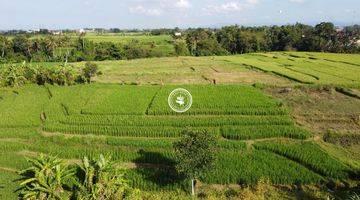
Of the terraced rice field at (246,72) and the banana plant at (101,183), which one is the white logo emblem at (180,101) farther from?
the banana plant at (101,183)

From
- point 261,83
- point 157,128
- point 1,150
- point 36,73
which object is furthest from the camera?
point 36,73

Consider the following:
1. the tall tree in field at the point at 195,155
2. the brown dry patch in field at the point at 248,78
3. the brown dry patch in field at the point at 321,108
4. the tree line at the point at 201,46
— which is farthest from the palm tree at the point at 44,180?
the tree line at the point at 201,46

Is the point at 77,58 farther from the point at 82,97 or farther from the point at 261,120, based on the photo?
the point at 261,120

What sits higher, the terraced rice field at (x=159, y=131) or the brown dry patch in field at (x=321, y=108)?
the brown dry patch in field at (x=321, y=108)

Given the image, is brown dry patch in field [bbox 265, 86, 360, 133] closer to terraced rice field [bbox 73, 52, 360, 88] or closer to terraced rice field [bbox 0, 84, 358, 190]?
terraced rice field [bbox 0, 84, 358, 190]

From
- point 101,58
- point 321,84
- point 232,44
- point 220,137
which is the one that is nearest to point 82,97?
point 220,137

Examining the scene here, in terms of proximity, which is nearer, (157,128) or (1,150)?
(1,150)

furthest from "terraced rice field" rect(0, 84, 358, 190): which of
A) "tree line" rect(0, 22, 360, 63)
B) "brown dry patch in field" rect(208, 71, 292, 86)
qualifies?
"tree line" rect(0, 22, 360, 63)
